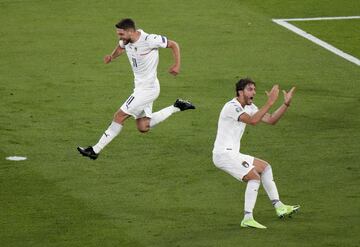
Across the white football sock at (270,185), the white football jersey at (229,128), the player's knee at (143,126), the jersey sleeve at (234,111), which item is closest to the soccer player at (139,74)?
the player's knee at (143,126)

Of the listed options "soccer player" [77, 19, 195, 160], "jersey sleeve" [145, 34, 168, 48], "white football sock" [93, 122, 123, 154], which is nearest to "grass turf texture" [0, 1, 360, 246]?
"white football sock" [93, 122, 123, 154]

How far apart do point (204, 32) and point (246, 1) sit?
11.8 feet

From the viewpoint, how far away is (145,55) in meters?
21.3

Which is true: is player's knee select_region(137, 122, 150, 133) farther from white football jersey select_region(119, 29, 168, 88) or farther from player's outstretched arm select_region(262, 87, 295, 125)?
player's outstretched arm select_region(262, 87, 295, 125)

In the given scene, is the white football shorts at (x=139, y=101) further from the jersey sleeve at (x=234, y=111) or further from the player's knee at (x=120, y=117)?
the jersey sleeve at (x=234, y=111)

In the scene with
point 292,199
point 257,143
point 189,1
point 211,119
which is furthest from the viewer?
point 189,1

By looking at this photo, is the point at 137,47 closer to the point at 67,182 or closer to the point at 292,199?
the point at 67,182

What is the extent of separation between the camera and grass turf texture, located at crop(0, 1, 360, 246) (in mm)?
18375

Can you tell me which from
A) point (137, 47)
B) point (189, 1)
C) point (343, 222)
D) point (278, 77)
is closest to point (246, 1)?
point (189, 1)

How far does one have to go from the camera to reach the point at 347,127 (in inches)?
927

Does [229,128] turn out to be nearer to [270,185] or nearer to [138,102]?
[270,185]

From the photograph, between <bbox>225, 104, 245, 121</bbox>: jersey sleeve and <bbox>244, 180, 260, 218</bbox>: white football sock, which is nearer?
<bbox>244, 180, 260, 218</bbox>: white football sock

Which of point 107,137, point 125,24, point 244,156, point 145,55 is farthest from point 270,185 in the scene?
point 125,24

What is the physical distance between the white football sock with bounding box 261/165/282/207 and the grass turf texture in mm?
352
